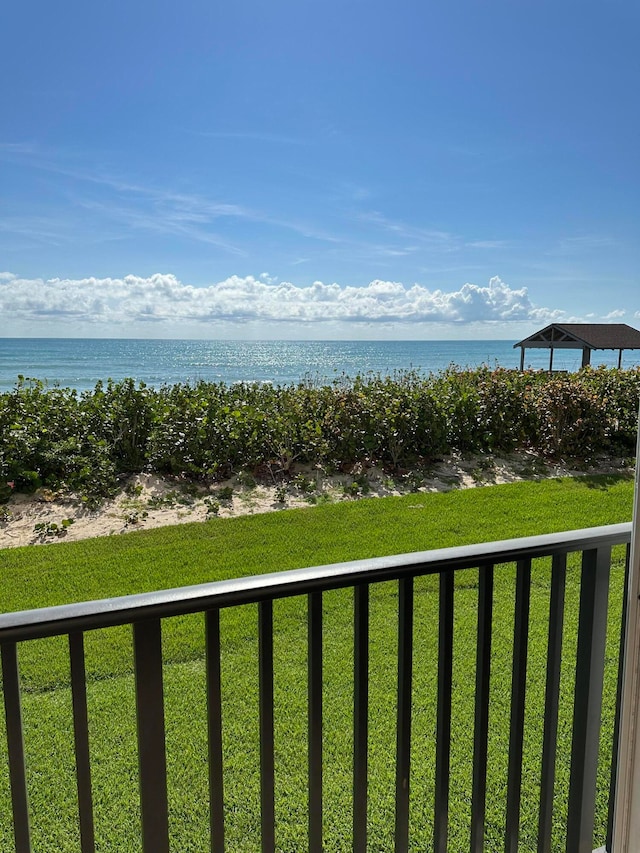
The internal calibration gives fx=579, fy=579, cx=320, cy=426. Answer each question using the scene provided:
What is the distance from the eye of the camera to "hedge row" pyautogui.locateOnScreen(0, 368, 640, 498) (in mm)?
4641

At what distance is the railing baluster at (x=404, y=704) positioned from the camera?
3.54 ft

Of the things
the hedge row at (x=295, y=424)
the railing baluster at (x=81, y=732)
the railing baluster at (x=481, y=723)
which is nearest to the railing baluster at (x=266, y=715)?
the railing baluster at (x=81, y=732)

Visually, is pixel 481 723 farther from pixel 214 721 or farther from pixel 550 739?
pixel 214 721

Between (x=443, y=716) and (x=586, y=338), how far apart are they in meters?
15.3

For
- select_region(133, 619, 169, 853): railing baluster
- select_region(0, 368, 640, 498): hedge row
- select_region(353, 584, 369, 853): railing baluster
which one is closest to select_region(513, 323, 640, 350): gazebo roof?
select_region(0, 368, 640, 498): hedge row

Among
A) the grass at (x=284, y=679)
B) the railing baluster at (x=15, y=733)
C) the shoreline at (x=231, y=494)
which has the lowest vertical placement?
the grass at (x=284, y=679)

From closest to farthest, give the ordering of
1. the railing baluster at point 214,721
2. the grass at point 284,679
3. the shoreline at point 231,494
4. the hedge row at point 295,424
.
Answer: the railing baluster at point 214,721, the grass at point 284,679, the shoreline at point 231,494, the hedge row at point 295,424

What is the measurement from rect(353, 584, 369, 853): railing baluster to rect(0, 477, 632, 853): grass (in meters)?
0.66

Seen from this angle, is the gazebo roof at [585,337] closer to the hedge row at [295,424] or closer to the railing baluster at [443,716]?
the hedge row at [295,424]

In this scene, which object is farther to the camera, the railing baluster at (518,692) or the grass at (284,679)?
the grass at (284,679)

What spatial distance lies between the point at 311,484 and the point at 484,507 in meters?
1.41

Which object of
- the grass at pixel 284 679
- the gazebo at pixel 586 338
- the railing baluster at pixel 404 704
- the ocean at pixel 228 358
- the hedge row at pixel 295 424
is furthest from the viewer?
the ocean at pixel 228 358

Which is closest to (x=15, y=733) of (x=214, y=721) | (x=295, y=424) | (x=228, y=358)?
(x=214, y=721)

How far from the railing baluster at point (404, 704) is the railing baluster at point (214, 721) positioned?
344mm
